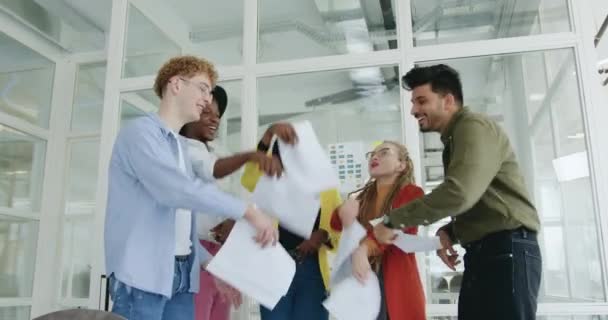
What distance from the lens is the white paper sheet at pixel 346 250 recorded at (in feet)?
5.74

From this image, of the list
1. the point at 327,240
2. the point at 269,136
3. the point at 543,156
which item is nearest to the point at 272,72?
the point at 269,136

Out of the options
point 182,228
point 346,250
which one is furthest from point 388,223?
point 182,228

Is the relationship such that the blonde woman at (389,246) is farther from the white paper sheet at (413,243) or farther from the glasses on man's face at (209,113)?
the glasses on man's face at (209,113)

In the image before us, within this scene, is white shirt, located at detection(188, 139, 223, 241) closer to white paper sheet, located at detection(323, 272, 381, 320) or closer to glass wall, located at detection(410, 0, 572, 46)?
white paper sheet, located at detection(323, 272, 381, 320)

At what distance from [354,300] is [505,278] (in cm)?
55

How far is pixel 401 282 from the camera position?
1.82 m

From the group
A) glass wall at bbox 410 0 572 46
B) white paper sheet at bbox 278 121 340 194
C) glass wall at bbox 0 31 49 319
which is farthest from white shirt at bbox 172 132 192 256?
glass wall at bbox 0 31 49 319

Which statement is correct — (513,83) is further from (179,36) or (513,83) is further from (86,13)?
(86,13)

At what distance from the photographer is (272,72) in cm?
286

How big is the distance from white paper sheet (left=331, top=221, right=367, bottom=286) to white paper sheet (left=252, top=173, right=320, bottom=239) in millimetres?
131

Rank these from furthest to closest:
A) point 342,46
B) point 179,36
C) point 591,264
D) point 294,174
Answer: point 179,36 → point 342,46 → point 591,264 → point 294,174

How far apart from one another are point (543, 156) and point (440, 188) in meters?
1.28

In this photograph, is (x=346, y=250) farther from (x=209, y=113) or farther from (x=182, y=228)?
(x=209, y=113)

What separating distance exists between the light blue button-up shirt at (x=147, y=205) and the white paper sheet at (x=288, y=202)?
0.31m
